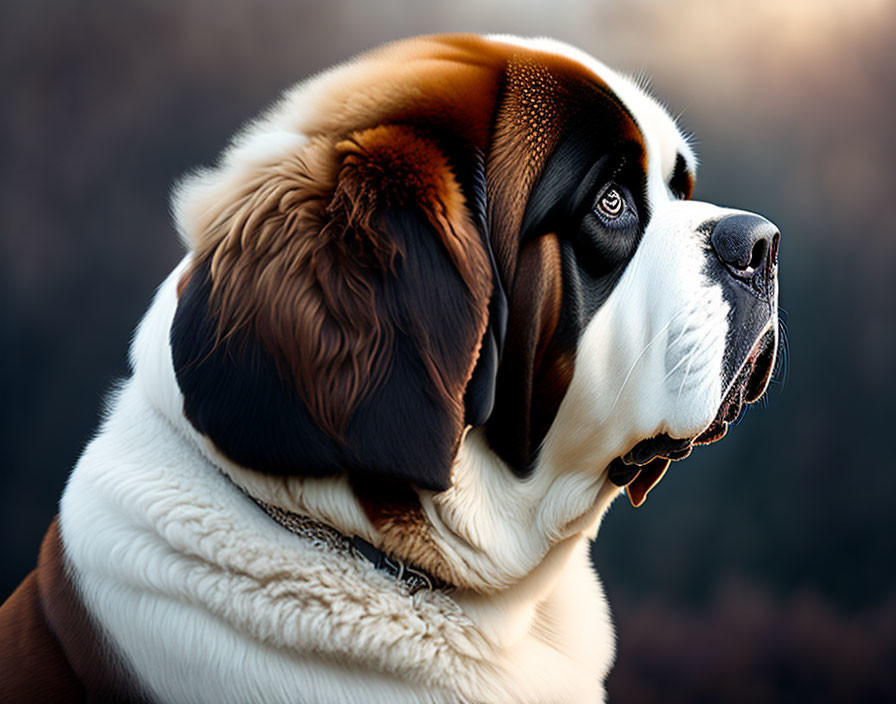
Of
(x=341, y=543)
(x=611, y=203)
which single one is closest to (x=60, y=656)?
(x=341, y=543)

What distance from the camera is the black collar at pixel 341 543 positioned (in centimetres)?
171

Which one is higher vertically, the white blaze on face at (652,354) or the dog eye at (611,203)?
the dog eye at (611,203)

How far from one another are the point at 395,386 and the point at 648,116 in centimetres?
80

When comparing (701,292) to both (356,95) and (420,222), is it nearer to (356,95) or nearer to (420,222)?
(420,222)

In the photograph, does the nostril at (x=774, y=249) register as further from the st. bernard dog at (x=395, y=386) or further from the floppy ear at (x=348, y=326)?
the floppy ear at (x=348, y=326)

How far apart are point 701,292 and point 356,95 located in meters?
0.76

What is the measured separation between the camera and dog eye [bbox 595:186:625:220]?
1814mm

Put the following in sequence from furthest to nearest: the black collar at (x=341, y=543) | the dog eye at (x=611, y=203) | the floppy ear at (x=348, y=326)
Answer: the dog eye at (x=611, y=203)
the black collar at (x=341, y=543)
the floppy ear at (x=348, y=326)

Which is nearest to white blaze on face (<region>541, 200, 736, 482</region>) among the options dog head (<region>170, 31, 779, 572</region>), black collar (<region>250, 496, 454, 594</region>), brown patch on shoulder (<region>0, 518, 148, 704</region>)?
dog head (<region>170, 31, 779, 572</region>)

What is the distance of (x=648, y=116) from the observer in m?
1.91

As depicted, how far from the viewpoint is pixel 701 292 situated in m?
1.76

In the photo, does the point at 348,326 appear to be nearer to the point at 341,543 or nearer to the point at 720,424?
the point at 341,543

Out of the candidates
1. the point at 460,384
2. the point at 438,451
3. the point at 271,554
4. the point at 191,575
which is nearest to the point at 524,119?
the point at 460,384

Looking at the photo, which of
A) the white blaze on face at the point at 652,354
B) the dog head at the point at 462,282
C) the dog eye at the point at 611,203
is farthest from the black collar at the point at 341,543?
the dog eye at the point at 611,203
